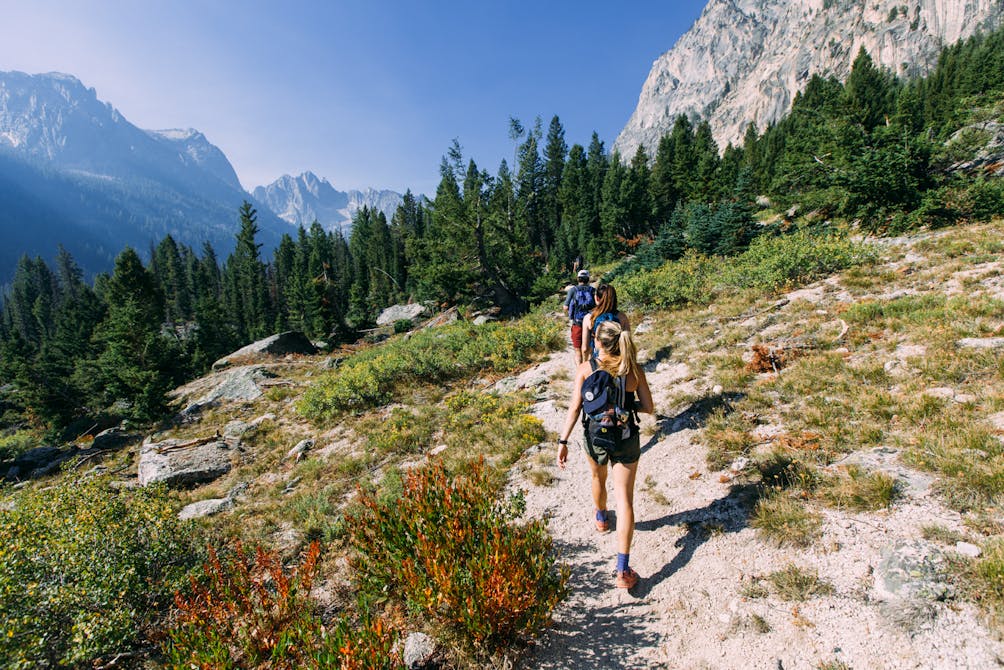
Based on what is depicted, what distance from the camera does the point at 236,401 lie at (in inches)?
640

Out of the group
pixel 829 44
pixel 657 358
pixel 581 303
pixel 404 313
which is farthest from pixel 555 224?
pixel 829 44

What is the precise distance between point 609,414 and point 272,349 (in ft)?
94.2

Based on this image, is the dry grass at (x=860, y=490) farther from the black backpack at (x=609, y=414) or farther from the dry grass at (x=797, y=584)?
the black backpack at (x=609, y=414)

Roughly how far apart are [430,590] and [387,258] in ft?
259

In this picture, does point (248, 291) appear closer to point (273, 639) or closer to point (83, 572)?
point (83, 572)

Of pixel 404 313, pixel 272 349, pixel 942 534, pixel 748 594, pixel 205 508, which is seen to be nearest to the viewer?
pixel 942 534

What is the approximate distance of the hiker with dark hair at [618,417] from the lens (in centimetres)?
382

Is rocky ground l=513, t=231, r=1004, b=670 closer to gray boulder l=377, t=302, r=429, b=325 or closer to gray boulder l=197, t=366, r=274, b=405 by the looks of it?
gray boulder l=197, t=366, r=274, b=405

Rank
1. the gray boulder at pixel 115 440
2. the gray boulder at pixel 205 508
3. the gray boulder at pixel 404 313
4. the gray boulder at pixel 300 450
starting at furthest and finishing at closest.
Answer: the gray boulder at pixel 404 313 < the gray boulder at pixel 115 440 < the gray boulder at pixel 300 450 < the gray boulder at pixel 205 508

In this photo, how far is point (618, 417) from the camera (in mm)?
3871

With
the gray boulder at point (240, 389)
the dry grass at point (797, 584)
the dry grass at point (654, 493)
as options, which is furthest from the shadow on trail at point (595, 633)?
the gray boulder at point (240, 389)

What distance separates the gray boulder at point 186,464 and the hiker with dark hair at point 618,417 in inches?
374

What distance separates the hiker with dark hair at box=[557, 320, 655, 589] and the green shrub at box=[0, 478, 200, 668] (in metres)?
4.54

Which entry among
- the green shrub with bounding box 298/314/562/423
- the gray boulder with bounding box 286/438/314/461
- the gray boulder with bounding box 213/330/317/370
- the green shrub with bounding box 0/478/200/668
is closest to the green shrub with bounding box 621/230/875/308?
the green shrub with bounding box 298/314/562/423
